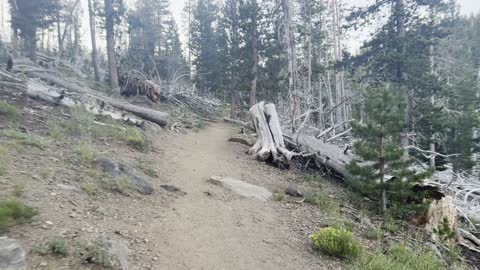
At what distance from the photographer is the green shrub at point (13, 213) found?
3625 millimetres

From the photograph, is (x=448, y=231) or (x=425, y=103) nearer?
(x=448, y=231)

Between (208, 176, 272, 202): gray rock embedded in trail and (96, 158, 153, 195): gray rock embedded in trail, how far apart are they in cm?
A: 183

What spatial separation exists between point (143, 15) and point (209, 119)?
21.5 m

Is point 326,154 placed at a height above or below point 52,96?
below

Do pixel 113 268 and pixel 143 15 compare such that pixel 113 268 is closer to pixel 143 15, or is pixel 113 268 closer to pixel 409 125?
pixel 409 125

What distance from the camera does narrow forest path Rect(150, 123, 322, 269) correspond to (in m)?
4.42

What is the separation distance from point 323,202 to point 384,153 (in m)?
1.83

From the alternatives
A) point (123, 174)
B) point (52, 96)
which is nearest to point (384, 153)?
point (123, 174)

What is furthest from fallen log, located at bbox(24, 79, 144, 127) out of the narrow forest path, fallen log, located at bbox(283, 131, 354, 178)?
fallen log, located at bbox(283, 131, 354, 178)

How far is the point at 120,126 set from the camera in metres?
10.7

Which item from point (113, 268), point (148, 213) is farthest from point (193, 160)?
point (113, 268)

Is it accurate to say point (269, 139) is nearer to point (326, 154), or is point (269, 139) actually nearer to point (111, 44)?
point (326, 154)

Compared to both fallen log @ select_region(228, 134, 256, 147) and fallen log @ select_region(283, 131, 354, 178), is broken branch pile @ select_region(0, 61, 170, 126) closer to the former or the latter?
fallen log @ select_region(228, 134, 256, 147)

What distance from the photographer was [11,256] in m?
3.06
